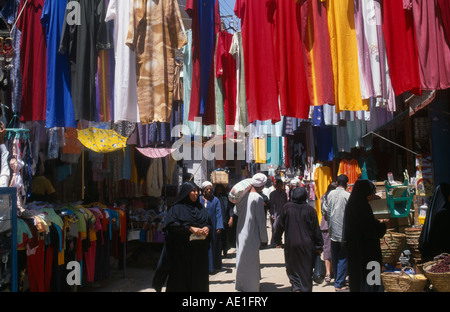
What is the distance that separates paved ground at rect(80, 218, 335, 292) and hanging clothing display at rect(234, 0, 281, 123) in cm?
361

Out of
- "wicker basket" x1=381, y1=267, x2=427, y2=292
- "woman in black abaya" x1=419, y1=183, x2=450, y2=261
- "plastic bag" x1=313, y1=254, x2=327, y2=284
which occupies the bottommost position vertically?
"plastic bag" x1=313, y1=254, x2=327, y2=284

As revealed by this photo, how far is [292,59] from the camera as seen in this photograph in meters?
4.38

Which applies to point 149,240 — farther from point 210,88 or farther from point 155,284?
point 210,88

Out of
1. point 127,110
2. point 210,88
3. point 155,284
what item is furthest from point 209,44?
point 155,284

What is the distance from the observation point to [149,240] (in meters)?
9.00

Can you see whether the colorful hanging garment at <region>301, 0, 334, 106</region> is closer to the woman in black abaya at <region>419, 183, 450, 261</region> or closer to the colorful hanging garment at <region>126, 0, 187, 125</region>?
the colorful hanging garment at <region>126, 0, 187, 125</region>

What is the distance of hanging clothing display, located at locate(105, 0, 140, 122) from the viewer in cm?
462

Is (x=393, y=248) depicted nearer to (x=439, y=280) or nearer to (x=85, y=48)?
(x=439, y=280)

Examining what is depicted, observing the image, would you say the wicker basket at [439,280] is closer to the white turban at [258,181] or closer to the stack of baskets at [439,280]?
the stack of baskets at [439,280]

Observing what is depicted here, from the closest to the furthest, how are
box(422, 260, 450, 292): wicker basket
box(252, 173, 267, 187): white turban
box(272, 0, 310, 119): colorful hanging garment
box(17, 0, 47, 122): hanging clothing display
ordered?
box(272, 0, 310, 119): colorful hanging garment < box(17, 0, 47, 122): hanging clothing display < box(422, 260, 450, 292): wicker basket < box(252, 173, 267, 187): white turban

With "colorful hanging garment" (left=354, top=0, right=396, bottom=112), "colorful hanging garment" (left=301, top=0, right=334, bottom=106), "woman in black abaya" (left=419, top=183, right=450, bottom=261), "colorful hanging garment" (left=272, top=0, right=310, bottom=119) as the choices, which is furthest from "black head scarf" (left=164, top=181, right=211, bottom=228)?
"woman in black abaya" (left=419, top=183, right=450, bottom=261)

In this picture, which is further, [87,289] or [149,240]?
[149,240]

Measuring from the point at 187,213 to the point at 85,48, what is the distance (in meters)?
2.25

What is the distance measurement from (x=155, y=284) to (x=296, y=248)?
2.05m
